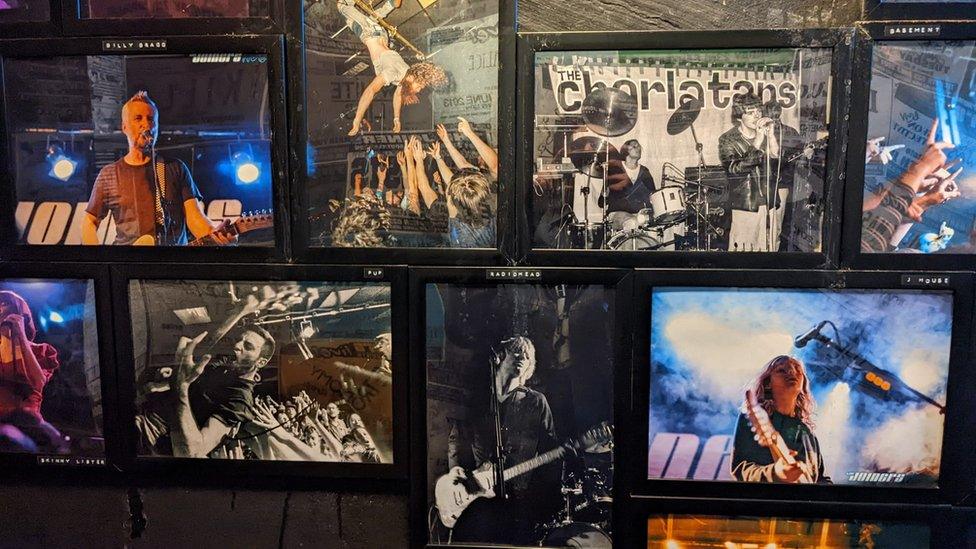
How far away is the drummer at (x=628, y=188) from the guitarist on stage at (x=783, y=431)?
506 mm

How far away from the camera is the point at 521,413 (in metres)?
1.51

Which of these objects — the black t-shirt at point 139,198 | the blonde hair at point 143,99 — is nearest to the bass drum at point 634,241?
the black t-shirt at point 139,198

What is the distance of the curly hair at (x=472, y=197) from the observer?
4.76ft

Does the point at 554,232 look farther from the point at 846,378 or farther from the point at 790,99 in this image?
the point at 846,378

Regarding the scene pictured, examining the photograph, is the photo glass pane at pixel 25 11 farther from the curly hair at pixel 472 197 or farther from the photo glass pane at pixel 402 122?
the curly hair at pixel 472 197

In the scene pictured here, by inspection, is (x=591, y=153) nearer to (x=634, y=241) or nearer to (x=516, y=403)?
(x=634, y=241)

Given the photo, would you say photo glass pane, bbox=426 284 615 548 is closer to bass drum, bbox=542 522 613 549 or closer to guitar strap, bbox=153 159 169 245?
bass drum, bbox=542 522 613 549

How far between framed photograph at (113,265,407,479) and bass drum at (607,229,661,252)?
1.79 ft

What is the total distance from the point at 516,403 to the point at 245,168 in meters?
0.90

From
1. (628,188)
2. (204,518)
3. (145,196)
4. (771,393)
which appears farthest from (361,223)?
(771,393)

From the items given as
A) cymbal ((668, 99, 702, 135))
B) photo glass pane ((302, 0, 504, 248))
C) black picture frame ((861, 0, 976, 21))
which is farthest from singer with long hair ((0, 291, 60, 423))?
black picture frame ((861, 0, 976, 21))

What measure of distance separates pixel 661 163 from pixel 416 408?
86 centimetres

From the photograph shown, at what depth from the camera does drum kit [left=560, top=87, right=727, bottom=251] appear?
1.42 meters

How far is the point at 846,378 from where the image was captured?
1.46 metres
